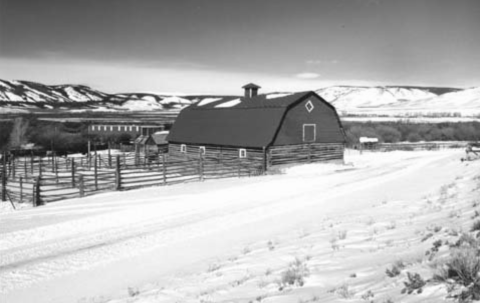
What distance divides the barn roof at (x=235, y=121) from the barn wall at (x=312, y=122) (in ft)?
2.09

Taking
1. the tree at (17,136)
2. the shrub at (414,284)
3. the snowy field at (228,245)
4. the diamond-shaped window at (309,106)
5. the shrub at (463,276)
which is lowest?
the snowy field at (228,245)

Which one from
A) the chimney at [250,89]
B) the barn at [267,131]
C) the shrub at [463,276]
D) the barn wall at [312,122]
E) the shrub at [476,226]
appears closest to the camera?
the shrub at [463,276]

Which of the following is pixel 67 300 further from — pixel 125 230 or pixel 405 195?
pixel 405 195

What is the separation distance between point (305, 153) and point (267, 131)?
4.33 m

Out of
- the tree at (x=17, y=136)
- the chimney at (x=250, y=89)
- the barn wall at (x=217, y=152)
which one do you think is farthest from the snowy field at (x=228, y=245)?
the tree at (x=17, y=136)

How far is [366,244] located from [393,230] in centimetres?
122

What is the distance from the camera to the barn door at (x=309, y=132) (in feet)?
109

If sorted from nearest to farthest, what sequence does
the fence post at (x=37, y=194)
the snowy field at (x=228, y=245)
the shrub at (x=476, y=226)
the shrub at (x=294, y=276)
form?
the shrub at (x=294, y=276)
the snowy field at (x=228, y=245)
the shrub at (x=476, y=226)
the fence post at (x=37, y=194)

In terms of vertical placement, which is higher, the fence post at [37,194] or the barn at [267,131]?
the barn at [267,131]

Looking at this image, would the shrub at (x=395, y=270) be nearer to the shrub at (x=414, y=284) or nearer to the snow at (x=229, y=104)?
the shrub at (x=414, y=284)

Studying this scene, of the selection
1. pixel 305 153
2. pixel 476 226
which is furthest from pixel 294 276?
pixel 305 153

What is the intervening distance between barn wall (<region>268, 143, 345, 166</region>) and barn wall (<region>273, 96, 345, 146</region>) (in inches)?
16.9

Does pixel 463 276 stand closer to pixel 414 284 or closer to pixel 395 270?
pixel 414 284

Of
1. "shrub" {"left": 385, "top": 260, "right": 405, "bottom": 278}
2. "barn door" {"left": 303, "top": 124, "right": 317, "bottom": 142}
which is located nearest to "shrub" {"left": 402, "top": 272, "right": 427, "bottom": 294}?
"shrub" {"left": 385, "top": 260, "right": 405, "bottom": 278}
